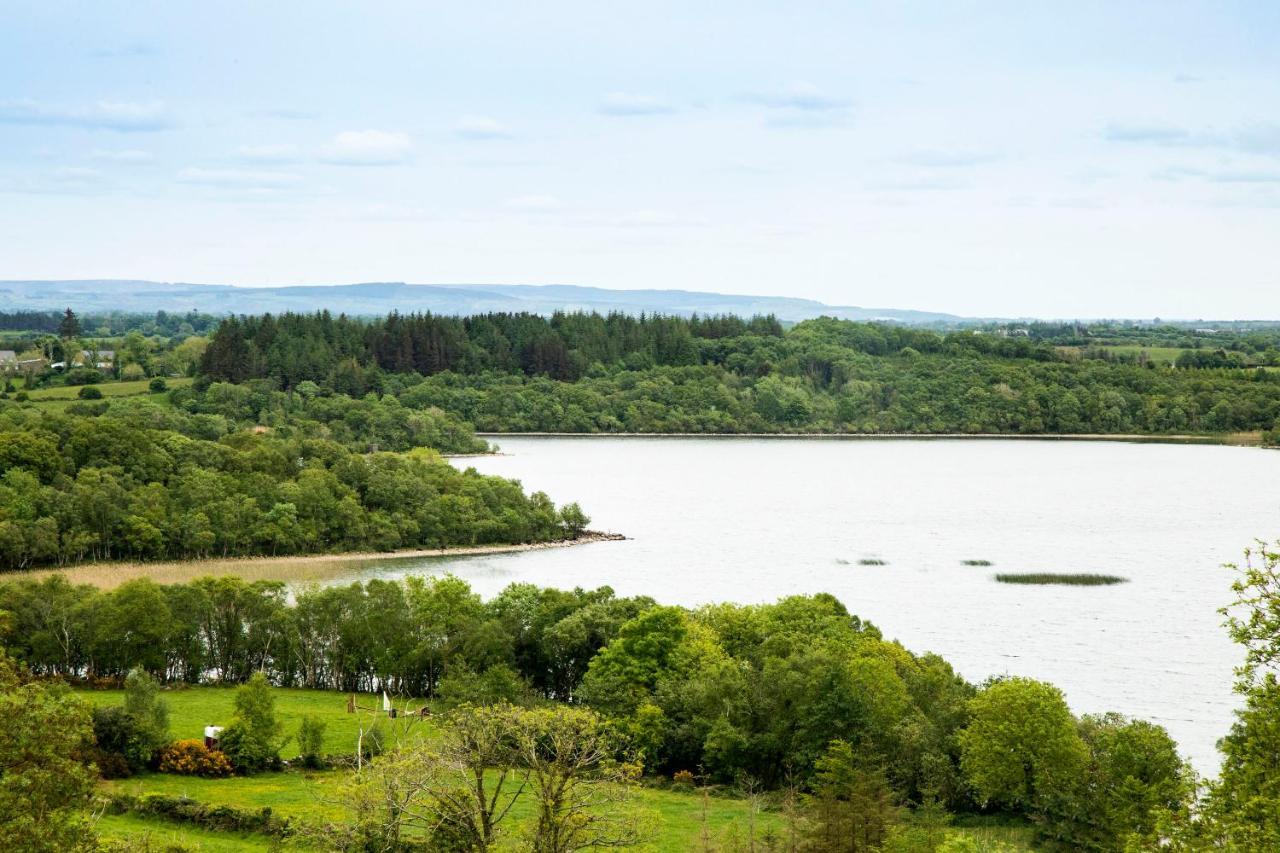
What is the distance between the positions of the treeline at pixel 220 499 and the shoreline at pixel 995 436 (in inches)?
1997

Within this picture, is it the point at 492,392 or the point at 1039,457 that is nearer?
the point at 1039,457

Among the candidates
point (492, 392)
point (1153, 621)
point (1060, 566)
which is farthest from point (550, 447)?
point (1153, 621)

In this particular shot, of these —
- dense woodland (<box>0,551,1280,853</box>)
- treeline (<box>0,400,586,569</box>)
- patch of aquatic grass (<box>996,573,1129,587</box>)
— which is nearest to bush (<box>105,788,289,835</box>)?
dense woodland (<box>0,551,1280,853</box>)

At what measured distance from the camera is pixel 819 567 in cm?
5775

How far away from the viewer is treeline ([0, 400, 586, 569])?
2245 inches

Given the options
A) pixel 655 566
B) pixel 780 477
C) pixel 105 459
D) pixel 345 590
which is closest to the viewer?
pixel 345 590

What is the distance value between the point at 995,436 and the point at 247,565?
272 feet

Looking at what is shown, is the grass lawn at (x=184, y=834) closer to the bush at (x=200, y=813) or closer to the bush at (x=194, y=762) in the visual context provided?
the bush at (x=200, y=813)

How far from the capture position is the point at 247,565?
58.6 metres

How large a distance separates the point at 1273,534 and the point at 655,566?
2913 cm

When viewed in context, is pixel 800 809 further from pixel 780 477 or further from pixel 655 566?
pixel 780 477

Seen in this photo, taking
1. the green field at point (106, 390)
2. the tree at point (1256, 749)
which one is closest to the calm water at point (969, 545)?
the tree at point (1256, 749)

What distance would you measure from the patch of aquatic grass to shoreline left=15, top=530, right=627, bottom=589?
62.3ft

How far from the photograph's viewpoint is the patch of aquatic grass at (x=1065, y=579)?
179ft
